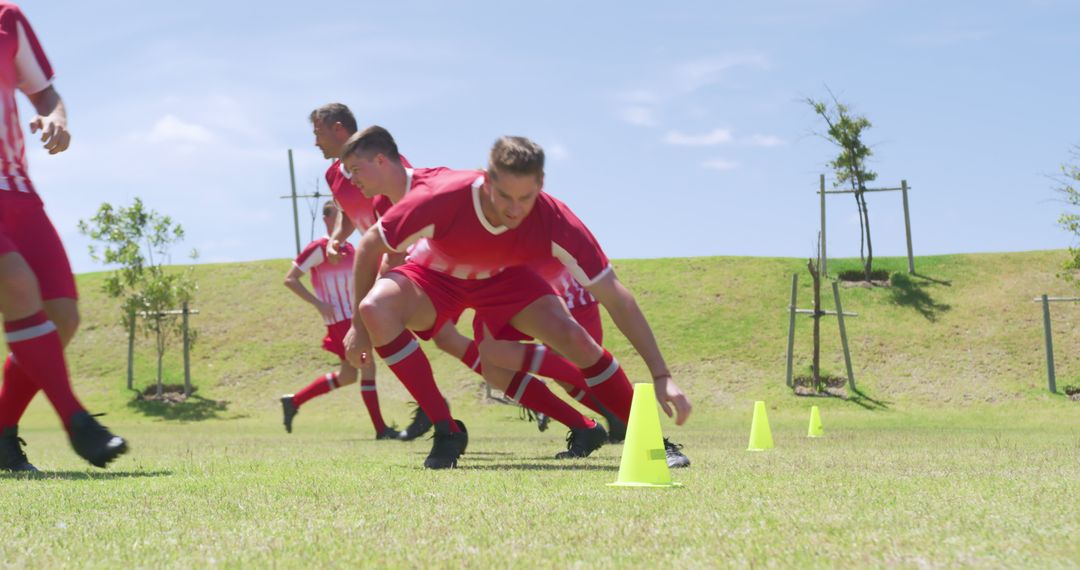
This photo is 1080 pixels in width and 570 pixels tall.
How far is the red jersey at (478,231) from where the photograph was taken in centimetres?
555

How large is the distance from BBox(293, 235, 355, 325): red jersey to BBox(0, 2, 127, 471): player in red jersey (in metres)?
6.46

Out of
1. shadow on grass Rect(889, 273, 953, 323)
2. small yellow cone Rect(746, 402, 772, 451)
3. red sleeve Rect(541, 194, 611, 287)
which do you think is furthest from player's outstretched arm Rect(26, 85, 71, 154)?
shadow on grass Rect(889, 273, 953, 323)

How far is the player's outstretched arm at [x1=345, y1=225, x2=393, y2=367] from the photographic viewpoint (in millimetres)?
6109

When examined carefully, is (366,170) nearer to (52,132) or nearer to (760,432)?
(52,132)

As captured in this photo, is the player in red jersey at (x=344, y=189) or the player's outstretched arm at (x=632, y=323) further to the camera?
the player in red jersey at (x=344, y=189)

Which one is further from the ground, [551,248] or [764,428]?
[551,248]

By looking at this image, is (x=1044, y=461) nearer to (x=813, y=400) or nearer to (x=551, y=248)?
(x=551, y=248)

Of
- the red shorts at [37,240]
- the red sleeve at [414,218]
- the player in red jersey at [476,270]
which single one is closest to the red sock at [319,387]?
the player in red jersey at [476,270]

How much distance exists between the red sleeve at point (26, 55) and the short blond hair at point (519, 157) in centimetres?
266

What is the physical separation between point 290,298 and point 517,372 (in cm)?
3024

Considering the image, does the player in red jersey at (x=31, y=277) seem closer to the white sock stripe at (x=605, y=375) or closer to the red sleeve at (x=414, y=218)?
the red sleeve at (x=414, y=218)

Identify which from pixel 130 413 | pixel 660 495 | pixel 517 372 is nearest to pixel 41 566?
pixel 660 495

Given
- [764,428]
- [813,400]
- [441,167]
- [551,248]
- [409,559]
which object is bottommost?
[813,400]

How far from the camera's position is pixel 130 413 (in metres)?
28.7
